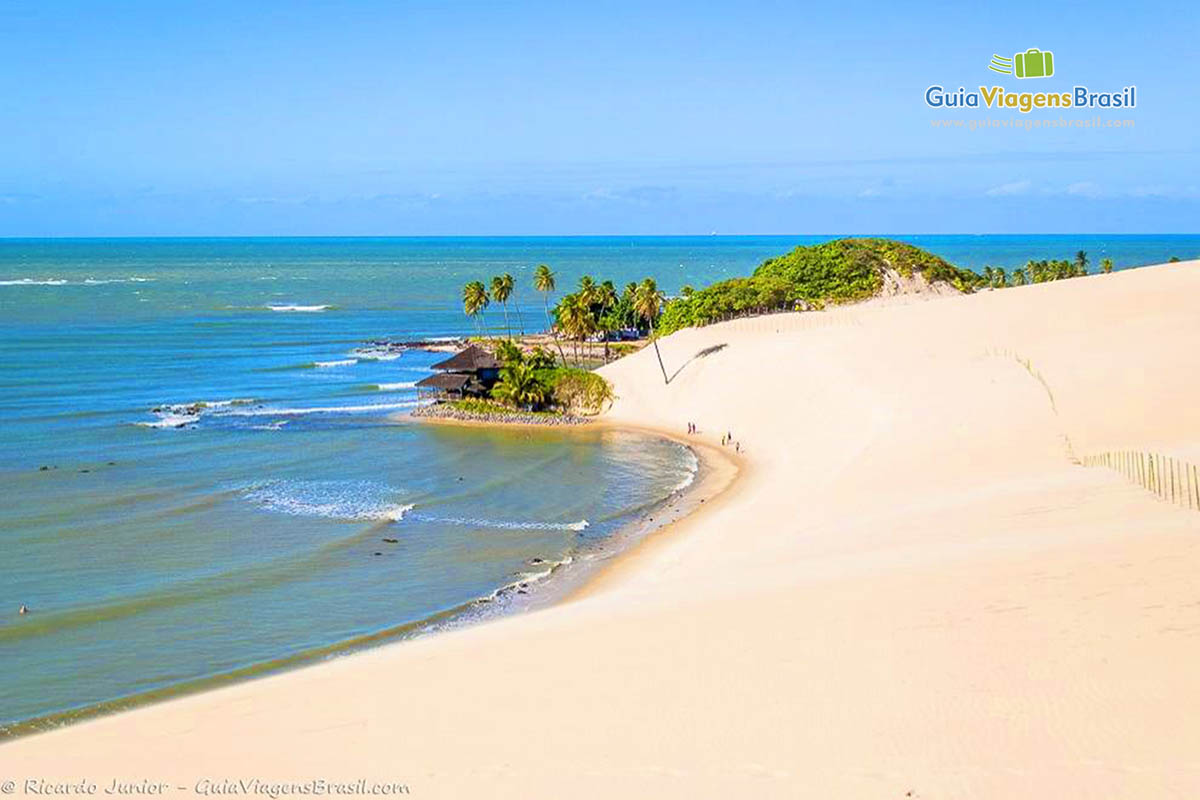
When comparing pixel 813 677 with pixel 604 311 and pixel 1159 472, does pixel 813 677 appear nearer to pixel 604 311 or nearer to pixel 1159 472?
pixel 1159 472

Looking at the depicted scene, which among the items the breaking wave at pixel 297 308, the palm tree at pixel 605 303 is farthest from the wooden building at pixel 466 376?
the breaking wave at pixel 297 308

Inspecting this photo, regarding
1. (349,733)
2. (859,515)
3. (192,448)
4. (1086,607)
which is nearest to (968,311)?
(859,515)

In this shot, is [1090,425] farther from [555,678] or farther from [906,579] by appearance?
[555,678]

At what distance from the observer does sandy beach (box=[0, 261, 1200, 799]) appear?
13281 millimetres

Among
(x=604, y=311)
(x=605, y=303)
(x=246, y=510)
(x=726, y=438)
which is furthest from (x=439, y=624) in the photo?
(x=604, y=311)

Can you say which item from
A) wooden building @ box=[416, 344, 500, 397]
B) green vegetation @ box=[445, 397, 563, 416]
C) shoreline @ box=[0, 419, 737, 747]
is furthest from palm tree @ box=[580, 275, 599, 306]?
shoreline @ box=[0, 419, 737, 747]

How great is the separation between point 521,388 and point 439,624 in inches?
Result: 1230

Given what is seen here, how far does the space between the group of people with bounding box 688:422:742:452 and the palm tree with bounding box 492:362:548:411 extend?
8.59 metres

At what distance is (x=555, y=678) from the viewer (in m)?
17.4

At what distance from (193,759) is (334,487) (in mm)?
24575

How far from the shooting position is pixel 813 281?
83000 millimetres

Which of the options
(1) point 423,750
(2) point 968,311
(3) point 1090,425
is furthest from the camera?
(2) point 968,311

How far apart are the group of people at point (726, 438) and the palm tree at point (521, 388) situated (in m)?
8.59

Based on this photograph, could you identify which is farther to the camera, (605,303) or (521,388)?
(605,303)
